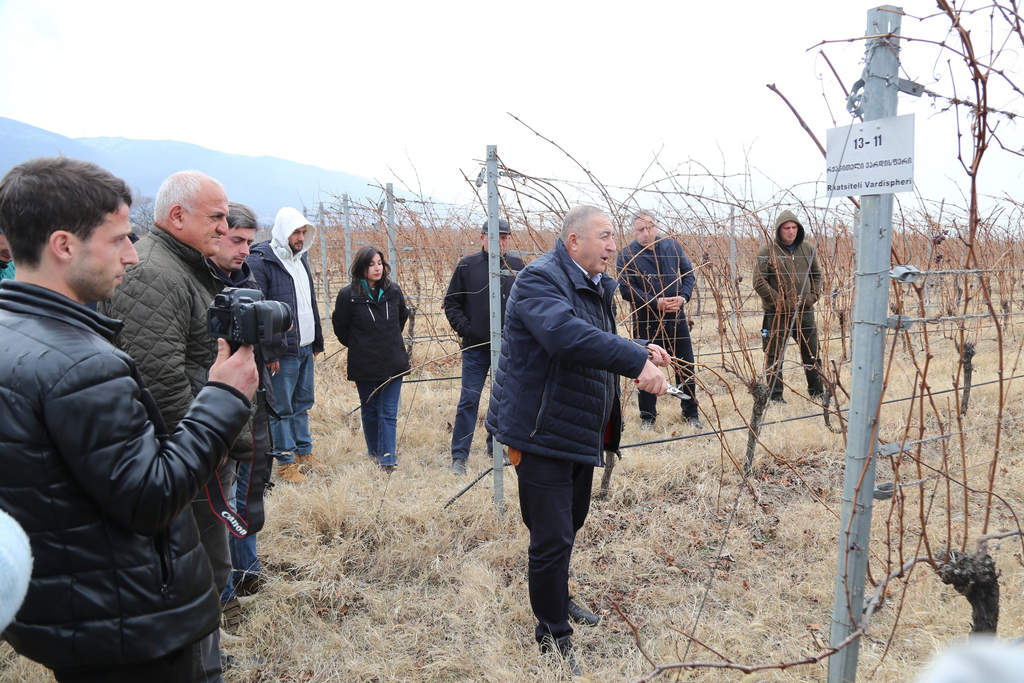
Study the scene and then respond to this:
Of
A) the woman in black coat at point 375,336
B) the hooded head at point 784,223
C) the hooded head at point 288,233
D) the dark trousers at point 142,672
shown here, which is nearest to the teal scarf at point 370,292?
the woman in black coat at point 375,336

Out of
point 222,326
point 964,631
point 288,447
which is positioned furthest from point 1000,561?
point 288,447

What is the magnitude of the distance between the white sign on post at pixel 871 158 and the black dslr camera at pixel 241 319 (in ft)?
4.41

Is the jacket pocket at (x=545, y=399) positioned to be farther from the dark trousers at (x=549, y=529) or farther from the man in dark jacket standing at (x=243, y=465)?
the man in dark jacket standing at (x=243, y=465)

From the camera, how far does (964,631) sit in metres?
2.33

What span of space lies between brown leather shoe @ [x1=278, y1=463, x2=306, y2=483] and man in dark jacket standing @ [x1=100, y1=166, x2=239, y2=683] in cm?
199

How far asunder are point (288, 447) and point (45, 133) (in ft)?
705

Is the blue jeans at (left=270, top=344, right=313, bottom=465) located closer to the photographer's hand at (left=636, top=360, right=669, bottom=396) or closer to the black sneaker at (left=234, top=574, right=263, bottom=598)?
the black sneaker at (left=234, top=574, right=263, bottom=598)

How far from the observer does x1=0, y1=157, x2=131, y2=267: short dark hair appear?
1138 mm

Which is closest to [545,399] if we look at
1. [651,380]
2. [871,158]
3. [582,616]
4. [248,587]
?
[651,380]

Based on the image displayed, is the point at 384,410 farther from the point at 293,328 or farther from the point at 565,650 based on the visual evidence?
the point at 565,650

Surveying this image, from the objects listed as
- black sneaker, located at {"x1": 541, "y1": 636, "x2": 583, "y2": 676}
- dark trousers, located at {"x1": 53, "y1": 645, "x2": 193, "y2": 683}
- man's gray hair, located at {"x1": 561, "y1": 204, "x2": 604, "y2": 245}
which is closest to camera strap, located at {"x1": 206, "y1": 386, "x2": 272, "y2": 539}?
dark trousers, located at {"x1": 53, "y1": 645, "x2": 193, "y2": 683}

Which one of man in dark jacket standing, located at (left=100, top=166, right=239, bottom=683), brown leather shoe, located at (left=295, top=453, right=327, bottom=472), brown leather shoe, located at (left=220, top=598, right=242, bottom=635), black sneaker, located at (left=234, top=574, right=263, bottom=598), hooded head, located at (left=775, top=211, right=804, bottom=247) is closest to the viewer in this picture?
man in dark jacket standing, located at (left=100, top=166, right=239, bottom=683)

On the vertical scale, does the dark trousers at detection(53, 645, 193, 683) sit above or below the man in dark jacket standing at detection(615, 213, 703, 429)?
below

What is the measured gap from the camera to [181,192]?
6.53 ft
